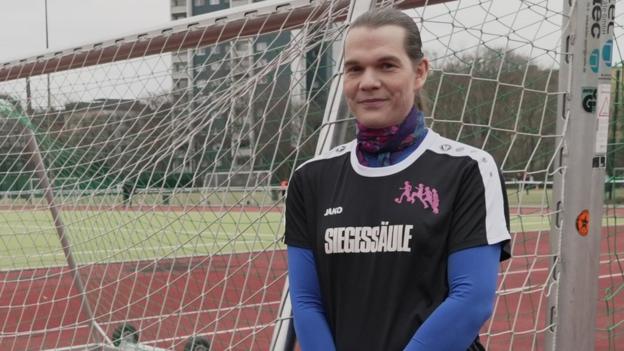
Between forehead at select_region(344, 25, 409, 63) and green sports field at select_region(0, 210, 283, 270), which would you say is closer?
forehead at select_region(344, 25, 409, 63)

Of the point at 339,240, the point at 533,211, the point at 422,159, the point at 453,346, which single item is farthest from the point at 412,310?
the point at 533,211

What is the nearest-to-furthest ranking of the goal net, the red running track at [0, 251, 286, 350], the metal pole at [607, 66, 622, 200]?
the goal net < the metal pole at [607, 66, 622, 200] < the red running track at [0, 251, 286, 350]

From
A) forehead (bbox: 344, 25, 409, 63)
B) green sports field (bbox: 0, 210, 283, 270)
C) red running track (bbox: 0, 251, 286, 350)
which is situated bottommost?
red running track (bbox: 0, 251, 286, 350)

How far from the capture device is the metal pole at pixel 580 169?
229 centimetres

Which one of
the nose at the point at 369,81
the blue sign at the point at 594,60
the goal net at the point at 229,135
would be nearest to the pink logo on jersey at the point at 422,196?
the nose at the point at 369,81

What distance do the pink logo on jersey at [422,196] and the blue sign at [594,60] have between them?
1.02 metres

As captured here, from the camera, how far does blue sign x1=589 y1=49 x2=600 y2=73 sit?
2.31 m

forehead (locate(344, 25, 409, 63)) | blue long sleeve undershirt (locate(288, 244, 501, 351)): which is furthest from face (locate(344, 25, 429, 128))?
blue long sleeve undershirt (locate(288, 244, 501, 351))

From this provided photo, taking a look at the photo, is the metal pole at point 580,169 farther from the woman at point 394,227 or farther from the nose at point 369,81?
the nose at point 369,81

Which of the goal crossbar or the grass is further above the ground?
the goal crossbar

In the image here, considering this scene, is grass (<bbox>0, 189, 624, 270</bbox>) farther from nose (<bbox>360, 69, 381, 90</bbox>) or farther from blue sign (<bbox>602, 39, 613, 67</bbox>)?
nose (<bbox>360, 69, 381, 90</bbox>)

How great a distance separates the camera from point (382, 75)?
1624 mm

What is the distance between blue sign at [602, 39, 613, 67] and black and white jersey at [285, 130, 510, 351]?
94cm

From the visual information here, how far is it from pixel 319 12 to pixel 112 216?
1.93 meters
